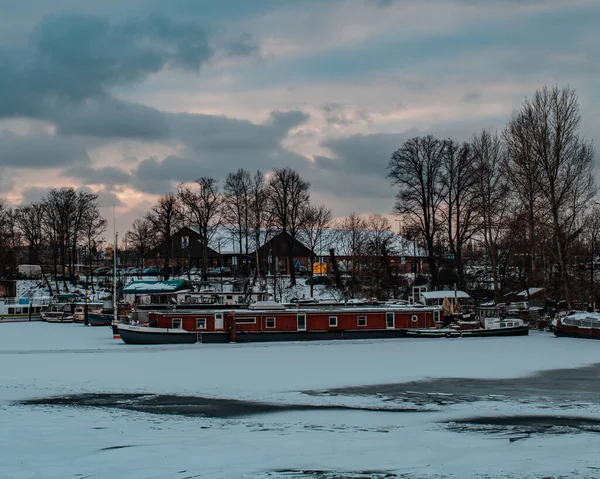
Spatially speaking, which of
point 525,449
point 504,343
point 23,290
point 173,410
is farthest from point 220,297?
point 23,290

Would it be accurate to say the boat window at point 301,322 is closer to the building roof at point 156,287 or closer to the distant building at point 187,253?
the building roof at point 156,287

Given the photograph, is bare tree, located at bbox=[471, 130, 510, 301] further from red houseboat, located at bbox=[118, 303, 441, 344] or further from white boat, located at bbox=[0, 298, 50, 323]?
white boat, located at bbox=[0, 298, 50, 323]

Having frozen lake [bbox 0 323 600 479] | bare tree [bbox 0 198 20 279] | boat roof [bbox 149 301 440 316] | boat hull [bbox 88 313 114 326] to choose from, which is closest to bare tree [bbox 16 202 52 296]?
bare tree [bbox 0 198 20 279]

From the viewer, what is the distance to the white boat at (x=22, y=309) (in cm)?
7806

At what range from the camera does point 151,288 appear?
5825 centimetres

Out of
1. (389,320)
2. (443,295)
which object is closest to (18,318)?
(389,320)

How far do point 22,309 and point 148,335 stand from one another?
138 feet

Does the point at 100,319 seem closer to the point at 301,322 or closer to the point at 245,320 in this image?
the point at 245,320

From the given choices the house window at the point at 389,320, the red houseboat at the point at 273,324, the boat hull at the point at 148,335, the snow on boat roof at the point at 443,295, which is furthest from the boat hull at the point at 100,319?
the snow on boat roof at the point at 443,295

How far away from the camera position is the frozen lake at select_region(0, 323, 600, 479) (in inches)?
561

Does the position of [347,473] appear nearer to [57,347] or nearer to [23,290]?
[57,347]

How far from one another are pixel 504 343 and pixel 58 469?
35404 millimetres

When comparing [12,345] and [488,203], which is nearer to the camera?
[12,345]

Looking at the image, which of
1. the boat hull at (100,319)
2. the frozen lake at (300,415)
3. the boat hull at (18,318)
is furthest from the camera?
the boat hull at (18,318)
